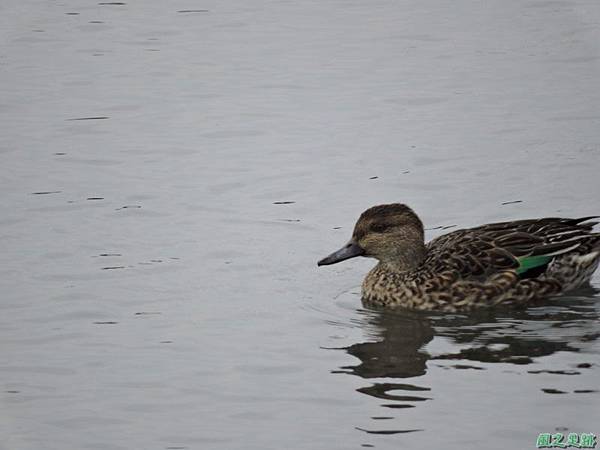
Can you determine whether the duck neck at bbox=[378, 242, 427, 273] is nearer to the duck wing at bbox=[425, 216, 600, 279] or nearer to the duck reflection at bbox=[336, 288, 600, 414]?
the duck wing at bbox=[425, 216, 600, 279]

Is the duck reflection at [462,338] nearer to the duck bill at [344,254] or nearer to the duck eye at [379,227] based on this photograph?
the duck bill at [344,254]

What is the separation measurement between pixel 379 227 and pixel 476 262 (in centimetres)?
86

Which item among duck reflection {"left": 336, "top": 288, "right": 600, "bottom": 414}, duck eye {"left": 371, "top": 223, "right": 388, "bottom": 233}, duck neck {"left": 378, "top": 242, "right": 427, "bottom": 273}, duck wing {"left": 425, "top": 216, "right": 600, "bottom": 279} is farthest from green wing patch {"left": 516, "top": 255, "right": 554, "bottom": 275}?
duck eye {"left": 371, "top": 223, "right": 388, "bottom": 233}

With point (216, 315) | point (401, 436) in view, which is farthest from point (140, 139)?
point (401, 436)

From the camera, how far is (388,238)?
1270cm

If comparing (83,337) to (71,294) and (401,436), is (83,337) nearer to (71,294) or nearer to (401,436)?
(71,294)

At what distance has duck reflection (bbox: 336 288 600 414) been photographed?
35.0 ft

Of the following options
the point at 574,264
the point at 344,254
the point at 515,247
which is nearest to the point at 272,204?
the point at 344,254

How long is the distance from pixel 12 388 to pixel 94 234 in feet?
11.4

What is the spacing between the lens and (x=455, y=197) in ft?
47.3

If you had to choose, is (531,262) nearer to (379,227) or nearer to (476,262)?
(476,262)

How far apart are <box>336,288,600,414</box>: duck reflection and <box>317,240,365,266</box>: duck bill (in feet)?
1.70

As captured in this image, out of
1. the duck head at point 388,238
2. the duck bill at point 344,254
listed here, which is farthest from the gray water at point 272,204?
the duck head at point 388,238

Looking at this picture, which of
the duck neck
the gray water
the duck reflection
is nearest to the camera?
the gray water
